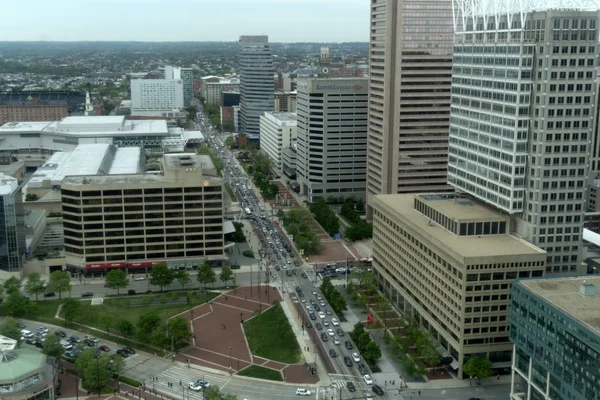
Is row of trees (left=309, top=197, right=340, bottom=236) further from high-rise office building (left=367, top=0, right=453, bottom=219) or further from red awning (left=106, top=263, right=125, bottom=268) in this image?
red awning (left=106, top=263, right=125, bottom=268)

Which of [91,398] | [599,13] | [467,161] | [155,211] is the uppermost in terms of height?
[599,13]

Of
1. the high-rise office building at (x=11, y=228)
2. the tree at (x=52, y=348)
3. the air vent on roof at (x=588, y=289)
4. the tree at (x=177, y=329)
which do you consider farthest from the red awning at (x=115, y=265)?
the air vent on roof at (x=588, y=289)

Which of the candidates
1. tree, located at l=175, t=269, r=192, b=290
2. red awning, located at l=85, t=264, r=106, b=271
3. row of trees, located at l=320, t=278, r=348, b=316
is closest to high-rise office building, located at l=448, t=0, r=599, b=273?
row of trees, located at l=320, t=278, r=348, b=316

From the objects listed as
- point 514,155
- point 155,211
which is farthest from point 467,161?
point 155,211

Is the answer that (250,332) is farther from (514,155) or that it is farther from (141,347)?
(514,155)

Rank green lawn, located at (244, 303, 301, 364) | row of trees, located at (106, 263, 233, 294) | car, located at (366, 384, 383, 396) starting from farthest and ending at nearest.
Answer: row of trees, located at (106, 263, 233, 294)
green lawn, located at (244, 303, 301, 364)
car, located at (366, 384, 383, 396)

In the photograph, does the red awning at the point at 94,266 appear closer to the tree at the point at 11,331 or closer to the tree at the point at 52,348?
the tree at the point at 11,331

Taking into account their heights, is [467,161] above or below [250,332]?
above

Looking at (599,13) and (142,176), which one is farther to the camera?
(142,176)
